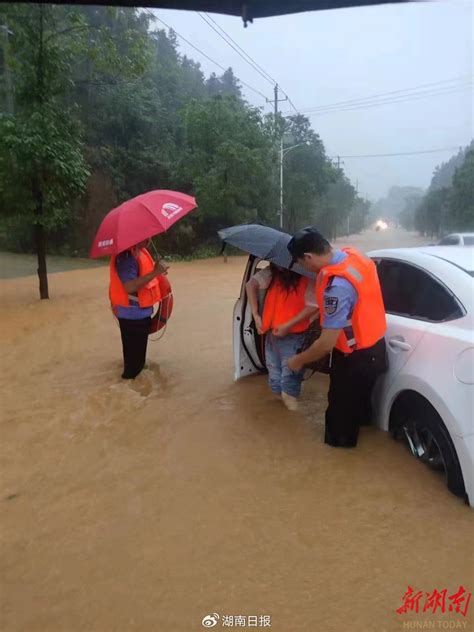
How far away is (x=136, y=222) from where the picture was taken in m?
4.43

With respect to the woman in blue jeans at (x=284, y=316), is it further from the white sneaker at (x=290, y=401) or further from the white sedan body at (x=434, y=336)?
the white sedan body at (x=434, y=336)

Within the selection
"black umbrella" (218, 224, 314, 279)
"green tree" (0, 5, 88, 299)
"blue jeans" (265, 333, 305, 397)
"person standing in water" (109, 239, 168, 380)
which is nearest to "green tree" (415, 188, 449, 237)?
"green tree" (0, 5, 88, 299)

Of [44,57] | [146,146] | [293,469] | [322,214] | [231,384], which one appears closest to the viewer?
[293,469]

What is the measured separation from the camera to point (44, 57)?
10.3 metres

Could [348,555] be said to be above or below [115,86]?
below

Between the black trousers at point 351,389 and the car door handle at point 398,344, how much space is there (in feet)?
0.27

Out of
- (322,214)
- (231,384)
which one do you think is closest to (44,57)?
(231,384)

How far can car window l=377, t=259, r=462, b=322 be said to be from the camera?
119 inches

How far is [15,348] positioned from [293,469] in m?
5.36

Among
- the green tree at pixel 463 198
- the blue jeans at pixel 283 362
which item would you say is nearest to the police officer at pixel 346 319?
the blue jeans at pixel 283 362

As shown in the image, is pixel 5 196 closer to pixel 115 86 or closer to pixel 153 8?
pixel 153 8

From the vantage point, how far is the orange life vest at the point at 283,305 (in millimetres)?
3867

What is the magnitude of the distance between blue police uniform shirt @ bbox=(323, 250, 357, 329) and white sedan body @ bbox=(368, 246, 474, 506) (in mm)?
498

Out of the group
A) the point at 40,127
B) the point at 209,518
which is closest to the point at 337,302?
the point at 209,518
